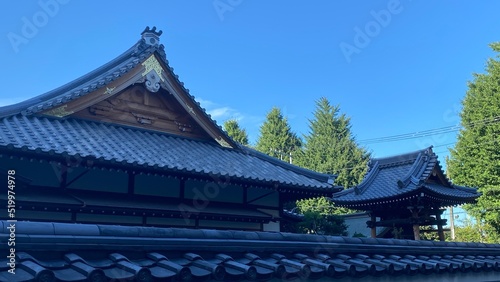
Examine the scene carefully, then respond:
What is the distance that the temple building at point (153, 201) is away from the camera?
3.67m

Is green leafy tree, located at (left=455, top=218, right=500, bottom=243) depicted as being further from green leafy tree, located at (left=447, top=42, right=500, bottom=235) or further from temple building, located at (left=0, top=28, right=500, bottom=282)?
temple building, located at (left=0, top=28, right=500, bottom=282)

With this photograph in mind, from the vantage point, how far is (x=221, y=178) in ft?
31.5

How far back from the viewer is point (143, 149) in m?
9.86

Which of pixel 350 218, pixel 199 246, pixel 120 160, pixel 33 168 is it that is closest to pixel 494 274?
pixel 199 246

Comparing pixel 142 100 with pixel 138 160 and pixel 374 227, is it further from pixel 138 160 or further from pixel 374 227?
pixel 374 227

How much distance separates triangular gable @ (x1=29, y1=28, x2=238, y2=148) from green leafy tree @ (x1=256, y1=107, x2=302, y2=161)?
38781 mm

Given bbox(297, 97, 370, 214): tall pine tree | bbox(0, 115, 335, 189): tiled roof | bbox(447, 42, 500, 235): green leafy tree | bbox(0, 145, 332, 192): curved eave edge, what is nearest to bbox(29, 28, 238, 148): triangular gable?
bbox(0, 115, 335, 189): tiled roof

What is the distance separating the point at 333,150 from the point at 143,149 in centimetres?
3685

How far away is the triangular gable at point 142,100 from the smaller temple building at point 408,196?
922 cm

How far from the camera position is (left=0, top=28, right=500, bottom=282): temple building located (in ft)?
12.0

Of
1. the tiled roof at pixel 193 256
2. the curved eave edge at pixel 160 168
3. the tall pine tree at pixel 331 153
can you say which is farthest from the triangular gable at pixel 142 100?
the tall pine tree at pixel 331 153

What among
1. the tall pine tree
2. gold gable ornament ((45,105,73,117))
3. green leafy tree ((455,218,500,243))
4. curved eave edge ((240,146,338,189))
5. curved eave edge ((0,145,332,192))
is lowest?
green leafy tree ((455,218,500,243))

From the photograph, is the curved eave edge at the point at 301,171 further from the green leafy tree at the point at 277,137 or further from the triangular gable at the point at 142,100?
the green leafy tree at the point at 277,137

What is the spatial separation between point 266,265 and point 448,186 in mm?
18890
